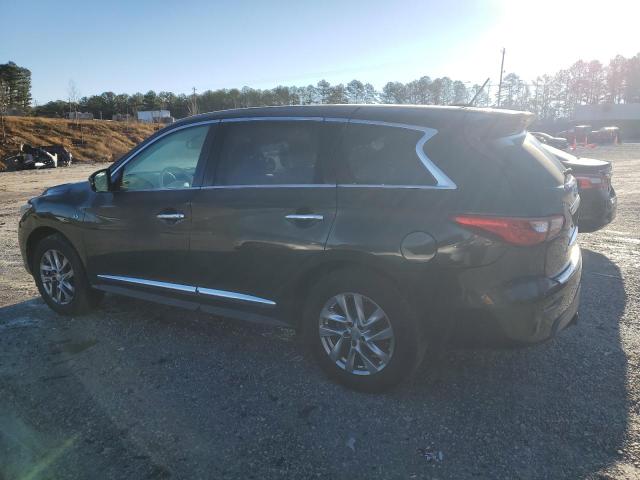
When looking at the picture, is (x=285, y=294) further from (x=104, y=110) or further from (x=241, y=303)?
(x=104, y=110)

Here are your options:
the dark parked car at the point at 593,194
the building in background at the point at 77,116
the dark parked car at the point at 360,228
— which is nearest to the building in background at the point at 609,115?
the building in background at the point at 77,116

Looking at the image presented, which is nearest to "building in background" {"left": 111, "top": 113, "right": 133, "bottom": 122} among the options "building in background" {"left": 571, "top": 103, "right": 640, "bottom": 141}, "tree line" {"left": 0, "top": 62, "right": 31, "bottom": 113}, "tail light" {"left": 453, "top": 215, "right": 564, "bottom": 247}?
"tree line" {"left": 0, "top": 62, "right": 31, "bottom": 113}

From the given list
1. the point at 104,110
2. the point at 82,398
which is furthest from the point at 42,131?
the point at 104,110

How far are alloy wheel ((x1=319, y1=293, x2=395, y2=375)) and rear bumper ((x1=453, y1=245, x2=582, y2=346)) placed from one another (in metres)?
0.45

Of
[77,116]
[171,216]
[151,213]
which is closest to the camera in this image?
[171,216]

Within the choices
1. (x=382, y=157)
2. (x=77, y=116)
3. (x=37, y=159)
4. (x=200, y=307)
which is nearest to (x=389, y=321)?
(x=382, y=157)

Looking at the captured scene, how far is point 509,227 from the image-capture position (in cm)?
288

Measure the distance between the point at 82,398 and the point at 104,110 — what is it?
315ft

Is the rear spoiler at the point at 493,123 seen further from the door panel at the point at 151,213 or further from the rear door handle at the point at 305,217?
the door panel at the point at 151,213

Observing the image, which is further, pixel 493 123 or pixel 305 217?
pixel 305 217

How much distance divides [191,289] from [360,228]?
1535mm

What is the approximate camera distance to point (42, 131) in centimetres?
4025

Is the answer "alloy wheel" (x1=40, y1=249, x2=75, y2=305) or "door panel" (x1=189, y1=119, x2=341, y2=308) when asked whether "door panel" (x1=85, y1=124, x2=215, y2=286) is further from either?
"alloy wheel" (x1=40, y1=249, x2=75, y2=305)

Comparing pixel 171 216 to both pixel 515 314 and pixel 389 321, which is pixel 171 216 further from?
pixel 515 314
